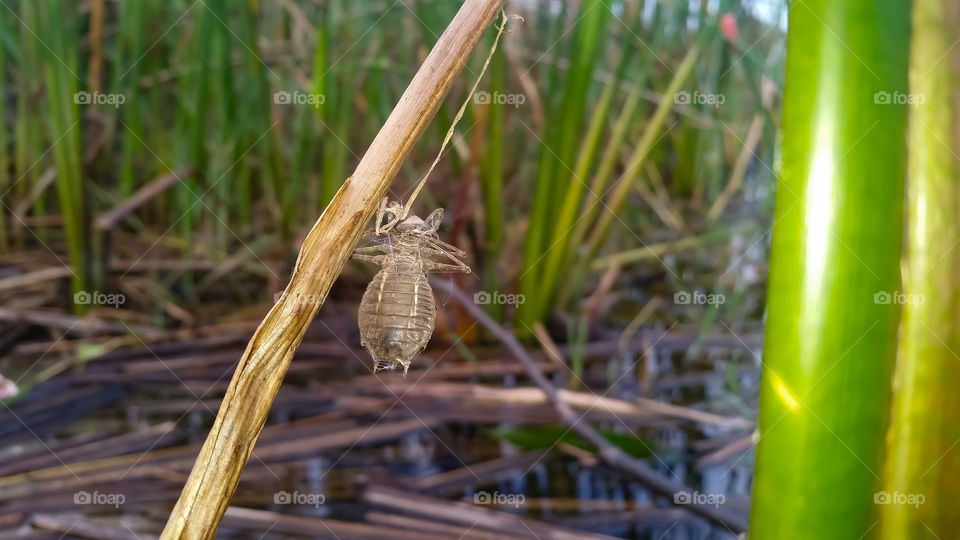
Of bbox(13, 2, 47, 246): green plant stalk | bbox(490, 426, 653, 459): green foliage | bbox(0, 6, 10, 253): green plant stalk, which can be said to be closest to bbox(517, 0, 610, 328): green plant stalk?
bbox(490, 426, 653, 459): green foliage

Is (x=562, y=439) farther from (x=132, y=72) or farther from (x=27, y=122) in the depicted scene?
(x=27, y=122)

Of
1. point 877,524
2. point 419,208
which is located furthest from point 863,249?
point 419,208

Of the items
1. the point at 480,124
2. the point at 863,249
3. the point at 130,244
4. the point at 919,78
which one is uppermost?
the point at 480,124

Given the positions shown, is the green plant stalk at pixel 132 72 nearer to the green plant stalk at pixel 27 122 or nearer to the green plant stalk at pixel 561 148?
the green plant stalk at pixel 27 122

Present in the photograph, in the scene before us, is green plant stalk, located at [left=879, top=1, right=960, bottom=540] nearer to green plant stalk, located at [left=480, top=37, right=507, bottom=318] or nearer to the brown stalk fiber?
the brown stalk fiber

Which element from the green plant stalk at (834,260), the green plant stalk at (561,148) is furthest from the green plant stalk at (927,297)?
the green plant stalk at (561,148)

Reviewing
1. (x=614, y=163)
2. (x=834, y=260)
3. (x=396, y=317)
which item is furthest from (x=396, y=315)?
(x=614, y=163)

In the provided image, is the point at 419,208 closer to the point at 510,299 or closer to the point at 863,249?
the point at 510,299
